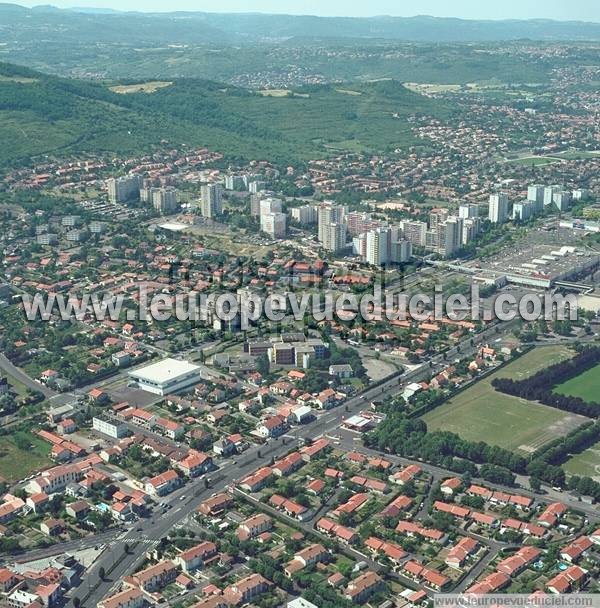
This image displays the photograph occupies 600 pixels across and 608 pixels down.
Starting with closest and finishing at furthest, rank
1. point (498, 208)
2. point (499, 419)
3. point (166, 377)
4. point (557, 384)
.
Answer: point (499, 419), point (166, 377), point (557, 384), point (498, 208)

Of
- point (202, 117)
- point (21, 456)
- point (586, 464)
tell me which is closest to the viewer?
point (586, 464)

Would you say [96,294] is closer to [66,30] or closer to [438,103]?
[438,103]

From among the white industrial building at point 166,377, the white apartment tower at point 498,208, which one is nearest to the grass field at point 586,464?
the white industrial building at point 166,377

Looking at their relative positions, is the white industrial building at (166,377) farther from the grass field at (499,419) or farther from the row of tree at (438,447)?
the grass field at (499,419)

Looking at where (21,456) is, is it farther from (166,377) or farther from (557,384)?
(557,384)

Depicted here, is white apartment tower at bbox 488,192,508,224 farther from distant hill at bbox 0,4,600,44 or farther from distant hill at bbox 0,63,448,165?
distant hill at bbox 0,4,600,44

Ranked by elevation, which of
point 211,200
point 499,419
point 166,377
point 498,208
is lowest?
point 499,419

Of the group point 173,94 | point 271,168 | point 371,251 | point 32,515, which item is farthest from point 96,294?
point 173,94

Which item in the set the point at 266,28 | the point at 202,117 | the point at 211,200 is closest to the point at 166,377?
the point at 211,200

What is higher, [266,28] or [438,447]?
[266,28]
